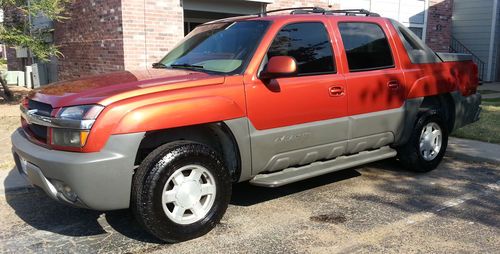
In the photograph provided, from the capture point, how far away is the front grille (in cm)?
376

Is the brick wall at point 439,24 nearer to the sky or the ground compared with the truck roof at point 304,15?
nearer to the sky

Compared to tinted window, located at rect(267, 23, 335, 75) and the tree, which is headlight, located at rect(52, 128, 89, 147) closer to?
tinted window, located at rect(267, 23, 335, 75)

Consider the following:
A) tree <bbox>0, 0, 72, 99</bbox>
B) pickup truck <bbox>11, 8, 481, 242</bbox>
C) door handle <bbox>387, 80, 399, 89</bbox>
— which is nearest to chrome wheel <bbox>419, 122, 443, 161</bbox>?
pickup truck <bbox>11, 8, 481, 242</bbox>

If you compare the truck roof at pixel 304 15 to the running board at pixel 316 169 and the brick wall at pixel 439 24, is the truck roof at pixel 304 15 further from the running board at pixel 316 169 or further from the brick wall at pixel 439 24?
the brick wall at pixel 439 24

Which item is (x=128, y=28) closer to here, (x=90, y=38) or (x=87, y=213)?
(x=90, y=38)

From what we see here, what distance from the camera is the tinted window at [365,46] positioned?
16.4 feet

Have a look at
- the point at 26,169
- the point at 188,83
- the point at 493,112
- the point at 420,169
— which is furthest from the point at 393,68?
the point at 493,112

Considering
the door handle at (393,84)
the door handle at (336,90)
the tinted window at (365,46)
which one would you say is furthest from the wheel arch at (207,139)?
the door handle at (393,84)

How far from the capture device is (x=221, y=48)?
15.0ft

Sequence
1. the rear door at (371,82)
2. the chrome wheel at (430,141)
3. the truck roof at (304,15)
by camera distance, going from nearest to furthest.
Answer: the truck roof at (304,15) < the rear door at (371,82) < the chrome wheel at (430,141)

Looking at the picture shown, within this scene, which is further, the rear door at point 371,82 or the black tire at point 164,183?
the rear door at point 371,82

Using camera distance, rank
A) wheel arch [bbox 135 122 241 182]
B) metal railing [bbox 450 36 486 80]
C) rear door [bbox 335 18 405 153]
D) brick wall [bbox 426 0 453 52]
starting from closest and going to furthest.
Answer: wheel arch [bbox 135 122 241 182]
rear door [bbox 335 18 405 153]
brick wall [bbox 426 0 453 52]
metal railing [bbox 450 36 486 80]

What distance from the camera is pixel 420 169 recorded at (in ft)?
19.2

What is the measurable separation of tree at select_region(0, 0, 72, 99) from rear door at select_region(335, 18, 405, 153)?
813 cm
